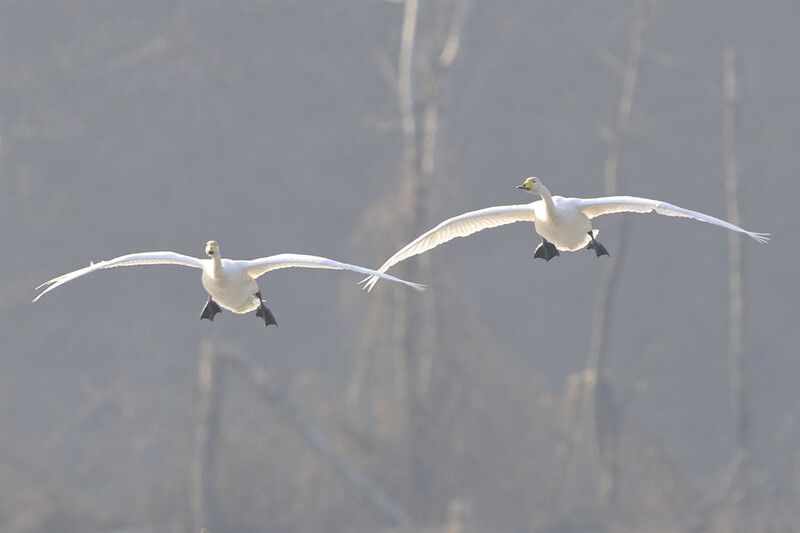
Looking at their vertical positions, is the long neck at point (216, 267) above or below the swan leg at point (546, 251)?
below

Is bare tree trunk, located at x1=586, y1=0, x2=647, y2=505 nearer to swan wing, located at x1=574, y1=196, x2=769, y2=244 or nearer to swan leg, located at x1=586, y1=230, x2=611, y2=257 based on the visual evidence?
swan leg, located at x1=586, y1=230, x2=611, y2=257

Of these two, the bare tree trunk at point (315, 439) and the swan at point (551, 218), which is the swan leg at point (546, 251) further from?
the bare tree trunk at point (315, 439)

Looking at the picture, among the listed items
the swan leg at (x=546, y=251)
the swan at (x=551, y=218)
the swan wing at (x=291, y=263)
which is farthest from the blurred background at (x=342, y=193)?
the swan wing at (x=291, y=263)

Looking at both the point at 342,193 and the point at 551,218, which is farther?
the point at 342,193

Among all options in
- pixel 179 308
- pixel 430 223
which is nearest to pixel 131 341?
pixel 179 308

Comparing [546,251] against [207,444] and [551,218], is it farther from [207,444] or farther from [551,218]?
[207,444]

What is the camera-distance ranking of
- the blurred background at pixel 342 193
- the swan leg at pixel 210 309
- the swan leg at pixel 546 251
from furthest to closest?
the blurred background at pixel 342 193
the swan leg at pixel 546 251
the swan leg at pixel 210 309

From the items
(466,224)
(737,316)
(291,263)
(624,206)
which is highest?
(737,316)

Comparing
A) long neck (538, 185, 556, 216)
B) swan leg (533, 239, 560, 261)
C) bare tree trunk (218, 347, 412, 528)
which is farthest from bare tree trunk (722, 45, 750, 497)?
long neck (538, 185, 556, 216)

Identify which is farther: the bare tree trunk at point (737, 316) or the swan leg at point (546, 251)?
the bare tree trunk at point (737, 316)

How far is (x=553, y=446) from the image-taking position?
1114 inches

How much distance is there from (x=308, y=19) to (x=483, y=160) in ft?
16.3

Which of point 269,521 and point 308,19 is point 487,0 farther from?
point 269,521

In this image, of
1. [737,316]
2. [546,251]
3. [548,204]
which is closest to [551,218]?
[548,204]
